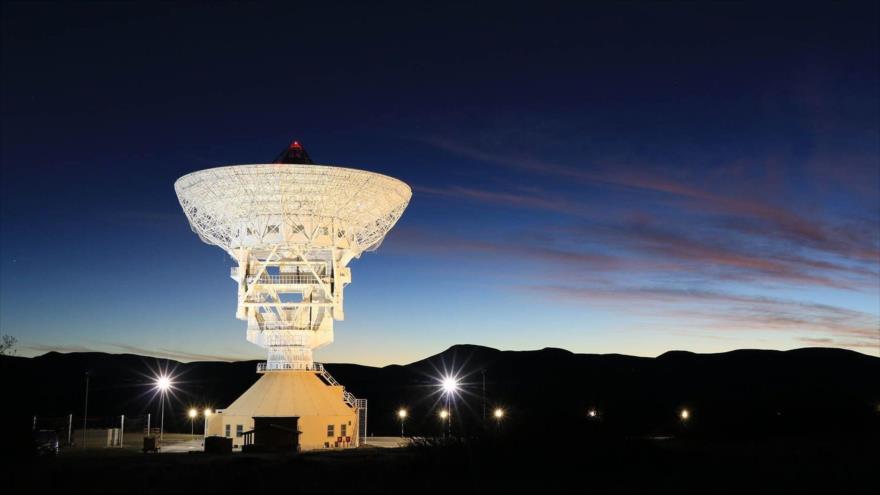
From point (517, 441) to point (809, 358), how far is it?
144256 millimetres

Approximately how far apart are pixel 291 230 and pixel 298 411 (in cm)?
846

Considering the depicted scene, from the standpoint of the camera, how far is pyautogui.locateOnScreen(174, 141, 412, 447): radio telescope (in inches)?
1599

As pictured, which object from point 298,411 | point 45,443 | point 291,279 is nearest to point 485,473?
point 298,411

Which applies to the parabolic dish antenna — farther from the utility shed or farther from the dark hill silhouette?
the dark hill silhouette

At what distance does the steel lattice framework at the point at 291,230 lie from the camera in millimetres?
40594

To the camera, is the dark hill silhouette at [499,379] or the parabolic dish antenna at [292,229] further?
the dark hill silhouette at [499,379]

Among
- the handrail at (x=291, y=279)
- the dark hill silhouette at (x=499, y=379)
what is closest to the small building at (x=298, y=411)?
the handrail at (x=291, y=279)

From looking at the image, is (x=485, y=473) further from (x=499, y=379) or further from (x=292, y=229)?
(x=499, y=379)

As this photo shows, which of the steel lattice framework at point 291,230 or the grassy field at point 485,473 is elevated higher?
the steel lattice framework at point 291,230

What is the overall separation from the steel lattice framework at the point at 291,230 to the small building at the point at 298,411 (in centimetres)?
93

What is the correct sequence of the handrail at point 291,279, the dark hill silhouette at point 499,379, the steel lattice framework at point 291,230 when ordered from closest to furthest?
the steel lattice framework at point 291,230 → the handrail at point 291,279 → the dark hill silhouette at point 499,379

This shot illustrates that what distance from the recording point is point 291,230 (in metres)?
42.1

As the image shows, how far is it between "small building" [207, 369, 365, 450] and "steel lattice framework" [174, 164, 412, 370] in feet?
3.06

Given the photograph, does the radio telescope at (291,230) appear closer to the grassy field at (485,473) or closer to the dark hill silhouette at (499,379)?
the grassy field at (485,473)
